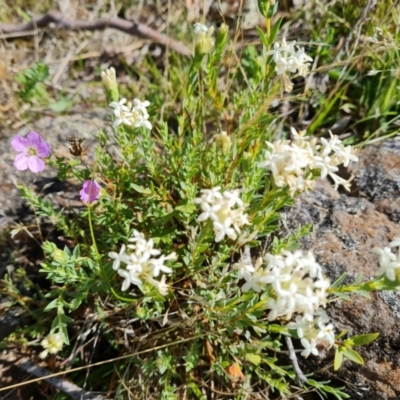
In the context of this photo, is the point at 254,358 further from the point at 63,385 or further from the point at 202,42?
the point at 202,42

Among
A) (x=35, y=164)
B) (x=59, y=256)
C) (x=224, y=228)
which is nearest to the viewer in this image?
(x=224, y=228)

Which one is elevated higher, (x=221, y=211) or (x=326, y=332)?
(x=221, y=211)

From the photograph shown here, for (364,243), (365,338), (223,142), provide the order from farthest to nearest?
(364,243) → (223,142) → (365,338)

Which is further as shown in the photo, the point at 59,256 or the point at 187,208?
the point at 187,208

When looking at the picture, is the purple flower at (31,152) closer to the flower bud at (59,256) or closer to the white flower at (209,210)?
the flower bud at (59,256)

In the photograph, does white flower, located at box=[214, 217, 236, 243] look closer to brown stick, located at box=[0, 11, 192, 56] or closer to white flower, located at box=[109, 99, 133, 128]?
white flower, located at box=[109, 99, 133, 128]

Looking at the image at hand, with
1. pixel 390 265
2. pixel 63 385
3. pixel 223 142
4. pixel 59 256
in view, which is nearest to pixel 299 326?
pixel 390 265

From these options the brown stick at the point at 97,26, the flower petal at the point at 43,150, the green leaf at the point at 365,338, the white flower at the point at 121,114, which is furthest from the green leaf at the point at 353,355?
→ the brown stick at the point at 97,26

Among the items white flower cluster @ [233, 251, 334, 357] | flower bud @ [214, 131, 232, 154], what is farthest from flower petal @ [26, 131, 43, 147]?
white flower cluster @ [233, 251, 334, 357]
